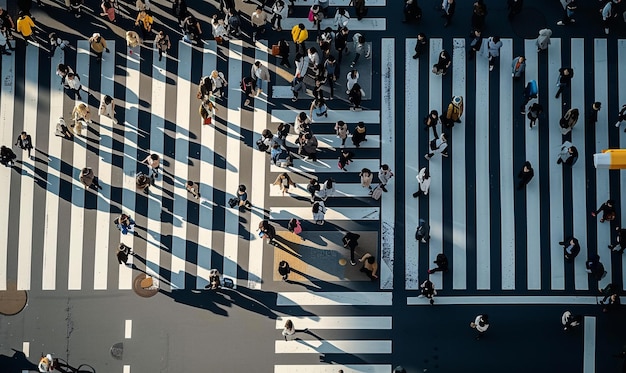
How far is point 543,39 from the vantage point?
1063 inches

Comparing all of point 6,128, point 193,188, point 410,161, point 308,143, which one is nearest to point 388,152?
point 410,161

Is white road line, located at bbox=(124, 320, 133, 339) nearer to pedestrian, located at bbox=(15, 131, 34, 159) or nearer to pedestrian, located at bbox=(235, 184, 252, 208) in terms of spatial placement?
pedestrian, located at bbox=(235, 184, 252, 208)

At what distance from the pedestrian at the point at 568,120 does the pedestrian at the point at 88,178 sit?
17114mm

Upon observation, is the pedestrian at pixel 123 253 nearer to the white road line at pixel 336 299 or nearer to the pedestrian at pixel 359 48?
the white road line at pixel 336 299

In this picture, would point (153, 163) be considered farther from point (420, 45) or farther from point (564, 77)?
point (564, 77)

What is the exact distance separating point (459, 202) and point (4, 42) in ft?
58.3

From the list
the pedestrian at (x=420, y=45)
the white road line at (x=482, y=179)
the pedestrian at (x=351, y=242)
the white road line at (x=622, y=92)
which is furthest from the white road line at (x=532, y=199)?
the pedestrian at (x=351, y=242)

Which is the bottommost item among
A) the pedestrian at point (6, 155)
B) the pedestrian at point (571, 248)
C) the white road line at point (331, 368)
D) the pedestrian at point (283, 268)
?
the white road line at point (331, 368)

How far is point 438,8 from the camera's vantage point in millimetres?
28125

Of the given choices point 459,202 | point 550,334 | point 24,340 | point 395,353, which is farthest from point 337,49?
point 24,340

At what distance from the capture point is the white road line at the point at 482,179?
26.9 metres

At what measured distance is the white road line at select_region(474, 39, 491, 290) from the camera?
88.3ft

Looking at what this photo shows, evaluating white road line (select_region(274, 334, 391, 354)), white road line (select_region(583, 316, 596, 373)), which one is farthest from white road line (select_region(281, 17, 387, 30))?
white road line (select_region(583, 316, 596, 373))

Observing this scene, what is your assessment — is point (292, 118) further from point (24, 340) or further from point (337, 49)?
point (24, 340)
